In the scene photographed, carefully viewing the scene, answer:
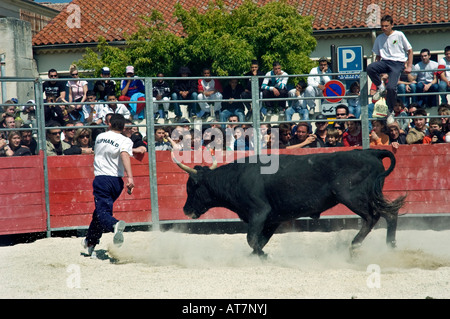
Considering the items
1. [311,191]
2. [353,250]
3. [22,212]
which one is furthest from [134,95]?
[353,250]

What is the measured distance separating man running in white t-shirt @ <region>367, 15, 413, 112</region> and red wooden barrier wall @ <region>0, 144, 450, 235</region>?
932 mm

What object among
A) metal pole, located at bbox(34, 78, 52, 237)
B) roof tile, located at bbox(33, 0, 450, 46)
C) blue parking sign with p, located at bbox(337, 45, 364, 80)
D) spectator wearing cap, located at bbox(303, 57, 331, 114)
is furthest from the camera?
roof tile, located at bbox(33, 0, 450, 46)

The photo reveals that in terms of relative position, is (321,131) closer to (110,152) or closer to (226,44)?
(110,152)

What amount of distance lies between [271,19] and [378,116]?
11.0 m

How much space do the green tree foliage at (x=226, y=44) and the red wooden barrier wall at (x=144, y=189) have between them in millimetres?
8739

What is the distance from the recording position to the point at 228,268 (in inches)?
269

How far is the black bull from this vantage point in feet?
23.1

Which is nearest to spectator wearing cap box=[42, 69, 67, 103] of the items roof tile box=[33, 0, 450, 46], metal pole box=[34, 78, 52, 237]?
metal pole box=[34, 78, 52, 237]

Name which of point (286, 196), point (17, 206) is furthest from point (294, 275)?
point (17, 206)

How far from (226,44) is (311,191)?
1213cm

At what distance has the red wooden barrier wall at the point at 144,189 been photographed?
9609mm

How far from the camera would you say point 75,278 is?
647cm

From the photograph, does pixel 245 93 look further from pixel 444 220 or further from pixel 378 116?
pixel 444 220

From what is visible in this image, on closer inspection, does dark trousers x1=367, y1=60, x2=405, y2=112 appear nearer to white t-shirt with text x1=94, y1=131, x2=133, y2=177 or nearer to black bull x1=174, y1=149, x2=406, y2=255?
black bull x1=174, y1=149, x2=406, y2=255
